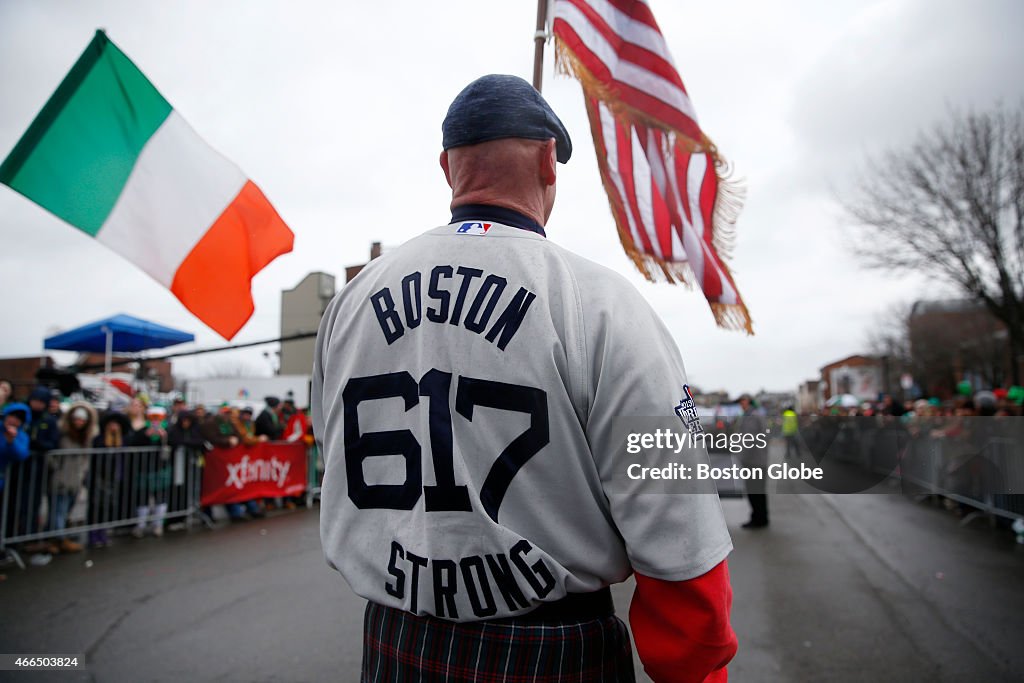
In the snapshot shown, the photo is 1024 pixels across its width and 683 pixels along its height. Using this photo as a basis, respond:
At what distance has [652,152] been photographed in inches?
151

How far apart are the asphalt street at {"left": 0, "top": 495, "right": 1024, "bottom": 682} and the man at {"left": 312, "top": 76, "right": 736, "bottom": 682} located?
2.81 metres

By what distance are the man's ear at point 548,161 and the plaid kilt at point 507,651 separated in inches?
37.8

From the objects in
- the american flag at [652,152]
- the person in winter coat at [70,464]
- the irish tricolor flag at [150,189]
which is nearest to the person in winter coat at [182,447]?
the person in winter coat at [70,464]

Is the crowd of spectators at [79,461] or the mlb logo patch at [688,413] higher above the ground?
the mlb logo patch at [688,413]

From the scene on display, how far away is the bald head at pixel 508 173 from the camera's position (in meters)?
1.47

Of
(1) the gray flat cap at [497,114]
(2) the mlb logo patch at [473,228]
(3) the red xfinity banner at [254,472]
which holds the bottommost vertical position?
(3) the red xfinity banner at [254,472]

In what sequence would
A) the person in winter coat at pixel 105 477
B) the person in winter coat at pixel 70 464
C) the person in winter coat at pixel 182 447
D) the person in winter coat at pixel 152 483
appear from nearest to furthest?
the person in winter coat at pixel 70 464, the person in winter coat at pixel 105 477, the person in winter coat at pixel 152 483, the person in winter coat at pixel 182 447

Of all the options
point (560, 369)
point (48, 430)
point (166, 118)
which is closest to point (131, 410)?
point (48, 430)

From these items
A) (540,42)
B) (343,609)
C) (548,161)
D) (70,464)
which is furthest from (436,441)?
(70,464)

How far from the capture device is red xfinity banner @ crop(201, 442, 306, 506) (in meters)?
8.91

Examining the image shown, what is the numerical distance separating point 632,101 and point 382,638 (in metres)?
3.26

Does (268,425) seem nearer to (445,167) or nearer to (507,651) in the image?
(445,167)

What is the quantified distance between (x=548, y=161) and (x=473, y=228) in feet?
Result: 0.86

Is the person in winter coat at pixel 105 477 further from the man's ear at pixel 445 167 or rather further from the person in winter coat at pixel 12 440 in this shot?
the man's ear at pixel 445 167
